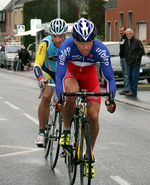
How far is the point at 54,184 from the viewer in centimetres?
627

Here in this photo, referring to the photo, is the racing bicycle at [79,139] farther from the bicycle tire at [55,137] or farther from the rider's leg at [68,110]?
the bicycle tire at [55,137]

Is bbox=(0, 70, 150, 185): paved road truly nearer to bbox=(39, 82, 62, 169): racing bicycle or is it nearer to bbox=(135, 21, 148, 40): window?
bbox=(39, 82, 62, 169): racing bicycle

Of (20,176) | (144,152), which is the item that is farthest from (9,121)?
(20,176)

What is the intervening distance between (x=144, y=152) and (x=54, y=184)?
7.63 feet

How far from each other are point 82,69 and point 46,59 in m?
1.54

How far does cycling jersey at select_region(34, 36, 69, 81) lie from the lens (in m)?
7.38

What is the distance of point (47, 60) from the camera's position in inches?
305

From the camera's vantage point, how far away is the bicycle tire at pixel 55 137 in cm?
698

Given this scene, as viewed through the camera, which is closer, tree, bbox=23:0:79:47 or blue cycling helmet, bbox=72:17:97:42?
blue cycling helmet, bbox=72:17:97:42

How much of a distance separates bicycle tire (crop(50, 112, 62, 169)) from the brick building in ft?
115

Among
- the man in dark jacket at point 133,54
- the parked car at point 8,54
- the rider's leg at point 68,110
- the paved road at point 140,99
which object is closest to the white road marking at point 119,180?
the rider's leg at point 68,110

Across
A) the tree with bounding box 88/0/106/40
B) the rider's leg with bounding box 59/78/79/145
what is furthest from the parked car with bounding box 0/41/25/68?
the rider's leg with bounding box 59/78/79/145

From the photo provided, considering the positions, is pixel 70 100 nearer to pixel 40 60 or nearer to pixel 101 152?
pixel 40 60

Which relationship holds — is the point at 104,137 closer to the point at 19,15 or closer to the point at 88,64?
the point at 88,64
